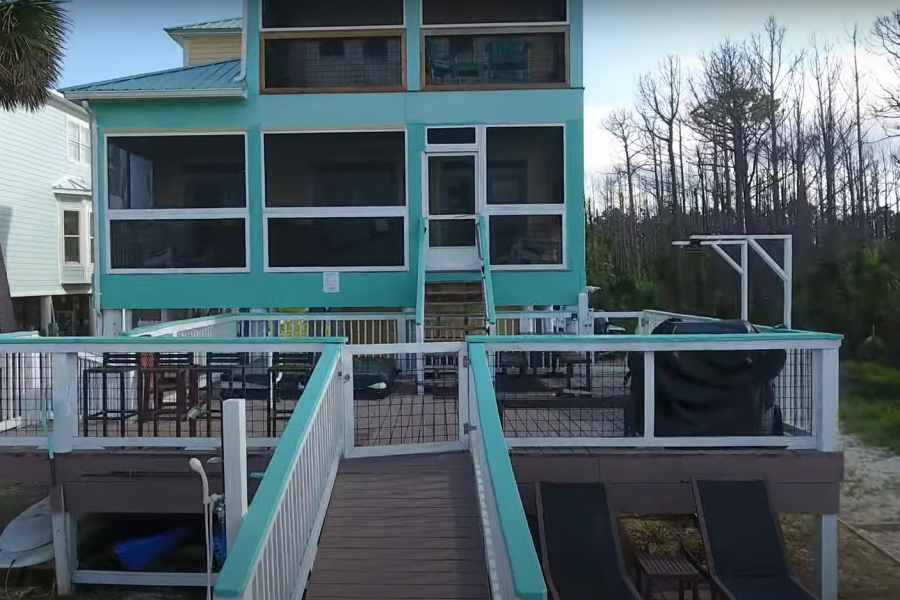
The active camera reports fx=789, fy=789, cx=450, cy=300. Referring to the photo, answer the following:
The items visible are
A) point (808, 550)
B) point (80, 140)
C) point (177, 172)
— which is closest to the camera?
point (808, 550)

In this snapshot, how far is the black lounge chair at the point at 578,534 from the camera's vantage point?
5535 mm

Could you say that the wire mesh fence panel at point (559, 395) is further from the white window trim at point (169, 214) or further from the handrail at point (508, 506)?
the white window trim at point (169, 214)

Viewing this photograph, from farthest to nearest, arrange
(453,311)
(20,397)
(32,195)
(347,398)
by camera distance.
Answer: (32,195)
(453,311)
(20,397)
(347,398)

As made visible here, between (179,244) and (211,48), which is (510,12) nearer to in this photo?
(179,244)

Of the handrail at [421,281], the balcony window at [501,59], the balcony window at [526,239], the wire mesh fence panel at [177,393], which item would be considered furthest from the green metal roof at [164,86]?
the wire mesh fence panel at [177,393]

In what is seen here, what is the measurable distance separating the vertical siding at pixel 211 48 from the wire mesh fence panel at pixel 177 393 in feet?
32.0

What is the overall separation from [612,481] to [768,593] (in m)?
1.24

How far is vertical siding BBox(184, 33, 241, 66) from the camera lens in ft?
50.2

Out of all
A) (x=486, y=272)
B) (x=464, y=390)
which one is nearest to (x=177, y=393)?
(x=464, y=390)

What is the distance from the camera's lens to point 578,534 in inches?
223

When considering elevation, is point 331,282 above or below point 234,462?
above

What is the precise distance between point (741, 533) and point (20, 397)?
588 cm

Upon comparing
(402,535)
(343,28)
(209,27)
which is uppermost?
(209,27)

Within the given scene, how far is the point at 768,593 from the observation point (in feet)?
17.5
